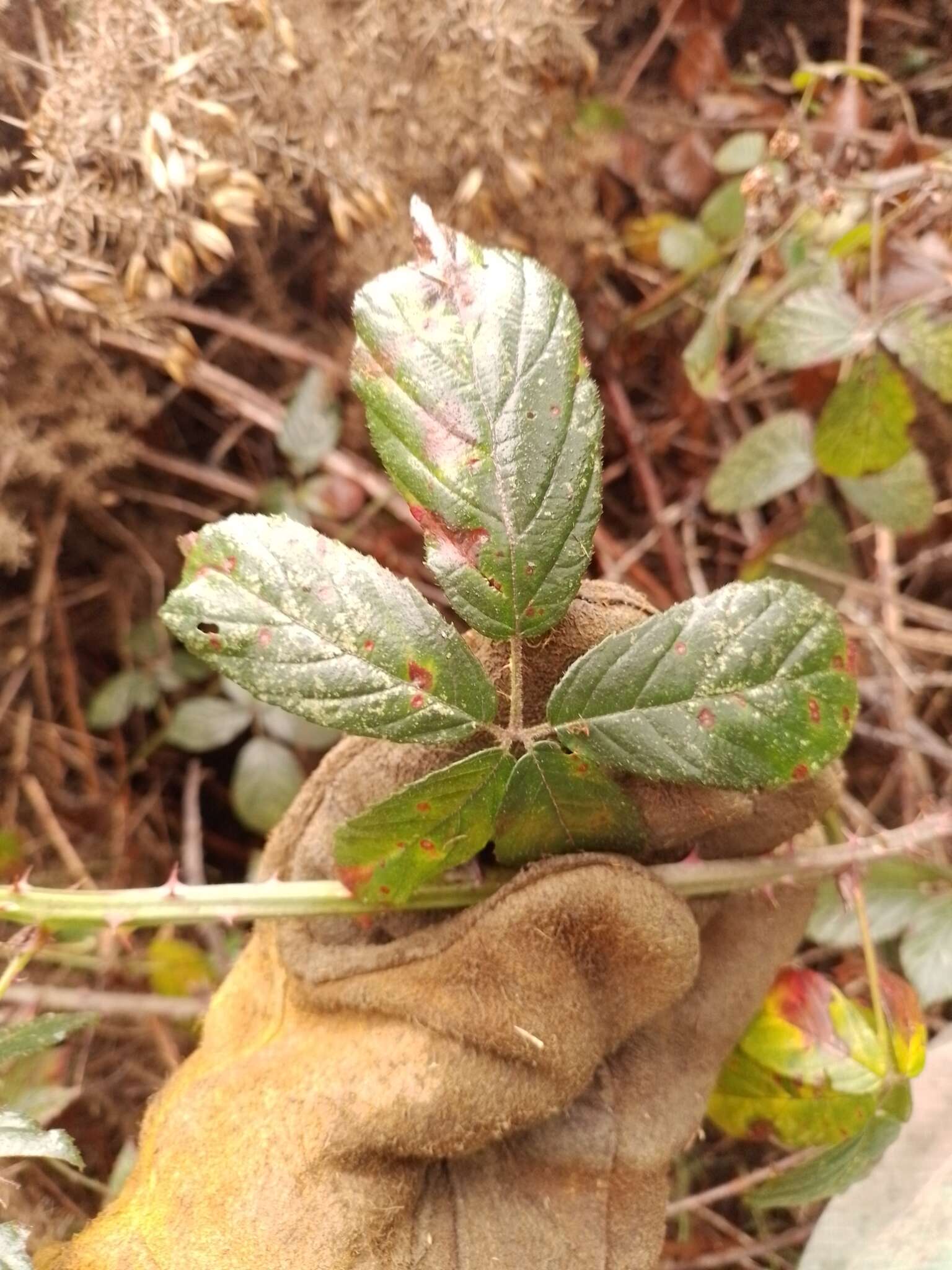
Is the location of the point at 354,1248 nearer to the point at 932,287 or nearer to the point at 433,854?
the point at 433,854

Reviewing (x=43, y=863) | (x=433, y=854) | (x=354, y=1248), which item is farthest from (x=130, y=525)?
(x=354, y=1248)

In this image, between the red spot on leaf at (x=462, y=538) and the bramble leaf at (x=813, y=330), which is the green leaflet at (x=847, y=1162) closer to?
the red spot on leaf at (x=462, y=538)

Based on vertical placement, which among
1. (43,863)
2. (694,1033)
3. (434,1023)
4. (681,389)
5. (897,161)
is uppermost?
(897,161)

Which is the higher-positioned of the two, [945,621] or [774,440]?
[774,440]

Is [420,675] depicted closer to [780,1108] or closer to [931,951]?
[780,1108]

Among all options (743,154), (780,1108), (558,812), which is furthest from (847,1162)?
(743,154)

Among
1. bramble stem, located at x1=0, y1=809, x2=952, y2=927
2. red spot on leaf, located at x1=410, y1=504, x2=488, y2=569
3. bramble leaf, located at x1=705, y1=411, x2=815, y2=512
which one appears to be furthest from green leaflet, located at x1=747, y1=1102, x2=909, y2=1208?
bramble leaf, located at x1=705, y1=411, x2=815, y2=512
